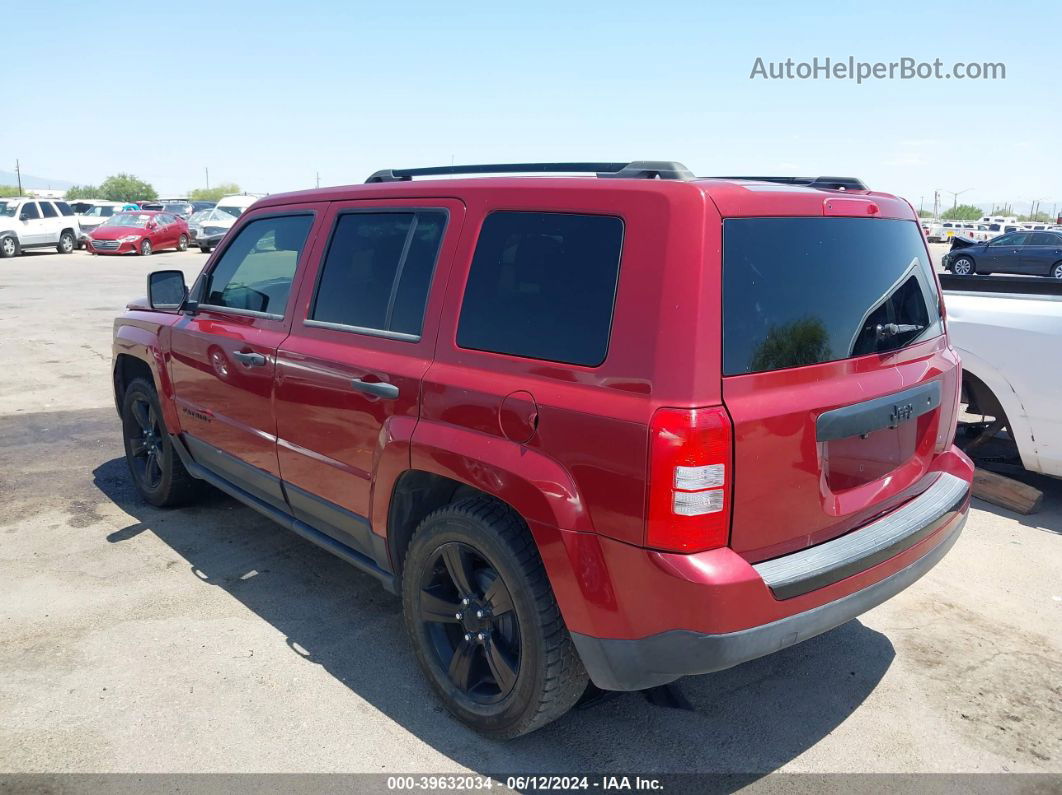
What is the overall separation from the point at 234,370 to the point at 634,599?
8.23 feet

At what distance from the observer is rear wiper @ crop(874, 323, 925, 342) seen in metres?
2.88

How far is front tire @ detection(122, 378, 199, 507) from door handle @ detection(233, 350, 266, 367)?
1260 mm

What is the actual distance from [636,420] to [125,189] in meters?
114

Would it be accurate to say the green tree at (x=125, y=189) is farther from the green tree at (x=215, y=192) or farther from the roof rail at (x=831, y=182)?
the roof rail at (x=831, y=182)

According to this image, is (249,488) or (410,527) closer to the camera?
(410,527)

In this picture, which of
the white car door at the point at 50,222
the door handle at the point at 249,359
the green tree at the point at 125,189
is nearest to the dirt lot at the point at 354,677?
the door handle at the point at 249,359

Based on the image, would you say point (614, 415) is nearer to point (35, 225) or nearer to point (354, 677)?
point (354, 677)

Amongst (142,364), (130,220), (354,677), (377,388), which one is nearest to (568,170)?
(377,388)

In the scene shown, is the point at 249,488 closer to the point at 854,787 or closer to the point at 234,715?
the point at 234,715

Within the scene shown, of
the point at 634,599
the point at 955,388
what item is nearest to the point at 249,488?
the point at 634,599

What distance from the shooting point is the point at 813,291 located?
2646mm

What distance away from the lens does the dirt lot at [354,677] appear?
2932 mm

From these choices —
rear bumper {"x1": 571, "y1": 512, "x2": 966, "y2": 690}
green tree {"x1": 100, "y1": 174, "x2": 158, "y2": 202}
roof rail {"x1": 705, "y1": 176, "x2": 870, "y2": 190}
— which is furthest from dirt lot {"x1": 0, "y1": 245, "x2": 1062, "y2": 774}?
green tree {"x1": 100, "y1": 174, "x2": 158, "y2": 202}

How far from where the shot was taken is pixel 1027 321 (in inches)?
202
